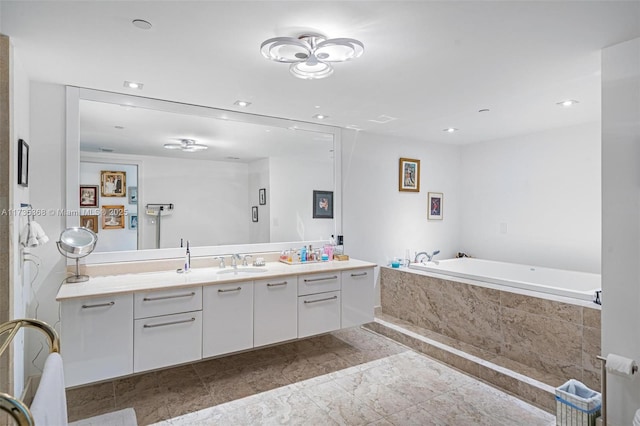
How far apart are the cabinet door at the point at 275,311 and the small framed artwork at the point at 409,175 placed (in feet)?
7.36

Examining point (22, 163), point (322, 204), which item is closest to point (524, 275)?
point (322, 204)

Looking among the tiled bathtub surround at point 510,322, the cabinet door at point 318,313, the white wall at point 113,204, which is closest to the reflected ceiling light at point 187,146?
the white wall at point 113,204

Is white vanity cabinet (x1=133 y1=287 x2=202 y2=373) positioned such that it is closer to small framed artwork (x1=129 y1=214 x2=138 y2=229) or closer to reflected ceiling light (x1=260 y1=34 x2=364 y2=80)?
small framed artwork (x1=129 y1=214 x2=138 y2=229)

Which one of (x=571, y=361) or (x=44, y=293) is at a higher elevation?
(x=44, y=293)

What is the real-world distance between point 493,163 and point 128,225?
14.3 feet

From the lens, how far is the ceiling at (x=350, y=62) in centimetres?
170

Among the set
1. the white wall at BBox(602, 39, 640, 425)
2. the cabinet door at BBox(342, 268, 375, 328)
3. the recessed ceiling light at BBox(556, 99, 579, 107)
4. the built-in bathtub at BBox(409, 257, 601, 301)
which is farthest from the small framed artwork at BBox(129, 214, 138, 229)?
the recessed ceiling light at BBox(556, 99, 579, 107)

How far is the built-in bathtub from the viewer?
3107mm

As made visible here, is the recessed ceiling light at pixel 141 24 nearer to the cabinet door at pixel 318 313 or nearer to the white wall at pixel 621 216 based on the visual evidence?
the cabinet door at pixel 318 313

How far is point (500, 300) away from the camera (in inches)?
123

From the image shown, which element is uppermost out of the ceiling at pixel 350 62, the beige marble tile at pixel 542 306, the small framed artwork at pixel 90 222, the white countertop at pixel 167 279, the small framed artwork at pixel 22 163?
the ceiling at pixel 350 62

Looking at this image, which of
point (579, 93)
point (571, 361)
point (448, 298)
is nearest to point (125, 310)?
point (448, 298)

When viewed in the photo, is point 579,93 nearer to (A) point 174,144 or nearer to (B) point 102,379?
(A) point 174,144

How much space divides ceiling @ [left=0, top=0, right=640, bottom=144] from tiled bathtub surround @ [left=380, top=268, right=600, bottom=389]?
1712 millimetres
